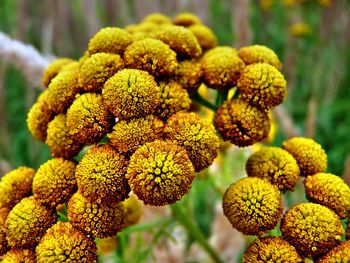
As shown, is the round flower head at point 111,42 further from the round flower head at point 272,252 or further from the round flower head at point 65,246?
the round flower head at point 272,252

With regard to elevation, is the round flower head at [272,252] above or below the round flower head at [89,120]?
below

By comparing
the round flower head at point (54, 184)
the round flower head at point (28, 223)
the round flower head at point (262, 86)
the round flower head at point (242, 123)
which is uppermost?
the round flower head at point (262, 86)

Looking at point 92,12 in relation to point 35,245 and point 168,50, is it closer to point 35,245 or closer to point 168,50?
point 168,50

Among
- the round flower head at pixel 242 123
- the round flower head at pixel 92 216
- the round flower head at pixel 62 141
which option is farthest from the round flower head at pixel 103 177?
the round flower head at pixel 242 123

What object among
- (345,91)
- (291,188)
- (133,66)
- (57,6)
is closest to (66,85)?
(133,66)

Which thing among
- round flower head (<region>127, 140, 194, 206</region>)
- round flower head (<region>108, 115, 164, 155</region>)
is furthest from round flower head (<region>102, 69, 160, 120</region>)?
round flower head (<region>127, 140, 194, 206</region>)

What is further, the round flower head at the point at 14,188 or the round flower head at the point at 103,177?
the round flower head at the point at 14,188
